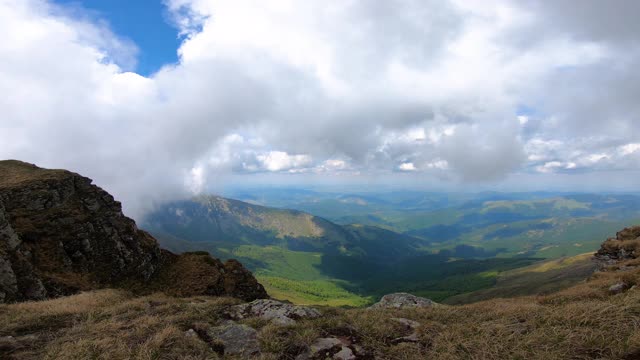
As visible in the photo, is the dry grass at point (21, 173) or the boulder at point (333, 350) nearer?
the boulder at point (333, 350)

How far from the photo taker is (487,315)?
14.5m

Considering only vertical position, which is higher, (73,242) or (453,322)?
(73,242)

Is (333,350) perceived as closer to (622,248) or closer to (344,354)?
(344,354)

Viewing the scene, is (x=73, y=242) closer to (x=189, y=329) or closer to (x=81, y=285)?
(x=81, y=285)

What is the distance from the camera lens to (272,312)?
14867 millimetres

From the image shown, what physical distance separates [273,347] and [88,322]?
27.9ft

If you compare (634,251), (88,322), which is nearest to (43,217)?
(88,322)

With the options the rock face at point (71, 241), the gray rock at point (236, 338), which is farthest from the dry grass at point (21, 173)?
the gray rock at point (236, 338)

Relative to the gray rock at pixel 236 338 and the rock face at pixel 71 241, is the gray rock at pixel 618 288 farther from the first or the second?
the rock face at pixel 71 241

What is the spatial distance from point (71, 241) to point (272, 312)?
34.7 m

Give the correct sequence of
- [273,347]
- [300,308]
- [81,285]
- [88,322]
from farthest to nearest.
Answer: [81,285], [300,308], [88,322], [273,347]

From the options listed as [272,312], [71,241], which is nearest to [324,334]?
[272,312]

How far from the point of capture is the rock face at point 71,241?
30.8 m

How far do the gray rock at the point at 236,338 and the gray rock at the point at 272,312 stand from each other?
1.47 meters
